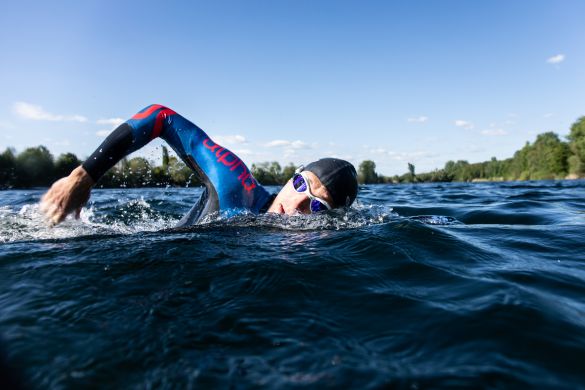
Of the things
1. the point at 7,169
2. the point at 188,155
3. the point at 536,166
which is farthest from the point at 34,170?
the point at 536,166

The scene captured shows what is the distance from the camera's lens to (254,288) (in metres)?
2.48

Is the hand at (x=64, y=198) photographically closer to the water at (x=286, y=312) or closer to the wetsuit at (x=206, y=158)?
the water at (x=286, y=312)

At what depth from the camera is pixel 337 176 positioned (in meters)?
4.55

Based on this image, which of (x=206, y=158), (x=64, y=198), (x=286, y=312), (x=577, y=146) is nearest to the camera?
(x=286, y=312)

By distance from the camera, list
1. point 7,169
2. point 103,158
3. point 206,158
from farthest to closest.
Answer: point 7,169
point 206,158
point 103,158

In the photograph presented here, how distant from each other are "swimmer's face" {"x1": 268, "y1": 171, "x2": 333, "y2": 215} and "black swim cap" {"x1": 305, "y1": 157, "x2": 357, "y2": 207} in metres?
0.06

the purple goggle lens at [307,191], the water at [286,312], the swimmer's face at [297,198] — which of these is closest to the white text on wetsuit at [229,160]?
the swimmer's face at [297,198]

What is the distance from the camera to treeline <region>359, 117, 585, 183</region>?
69.2 m

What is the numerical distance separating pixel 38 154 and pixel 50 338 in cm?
5045

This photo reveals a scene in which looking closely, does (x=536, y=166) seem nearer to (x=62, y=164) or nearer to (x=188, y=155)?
(x=62, y=164)

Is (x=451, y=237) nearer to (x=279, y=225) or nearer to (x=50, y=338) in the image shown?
(x=279, y=225)

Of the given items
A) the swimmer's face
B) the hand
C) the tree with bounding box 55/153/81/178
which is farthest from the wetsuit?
the tree with bounding box 55/153/81/178

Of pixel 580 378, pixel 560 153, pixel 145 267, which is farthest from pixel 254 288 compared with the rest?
pixel 560 153

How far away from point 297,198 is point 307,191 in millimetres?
143
